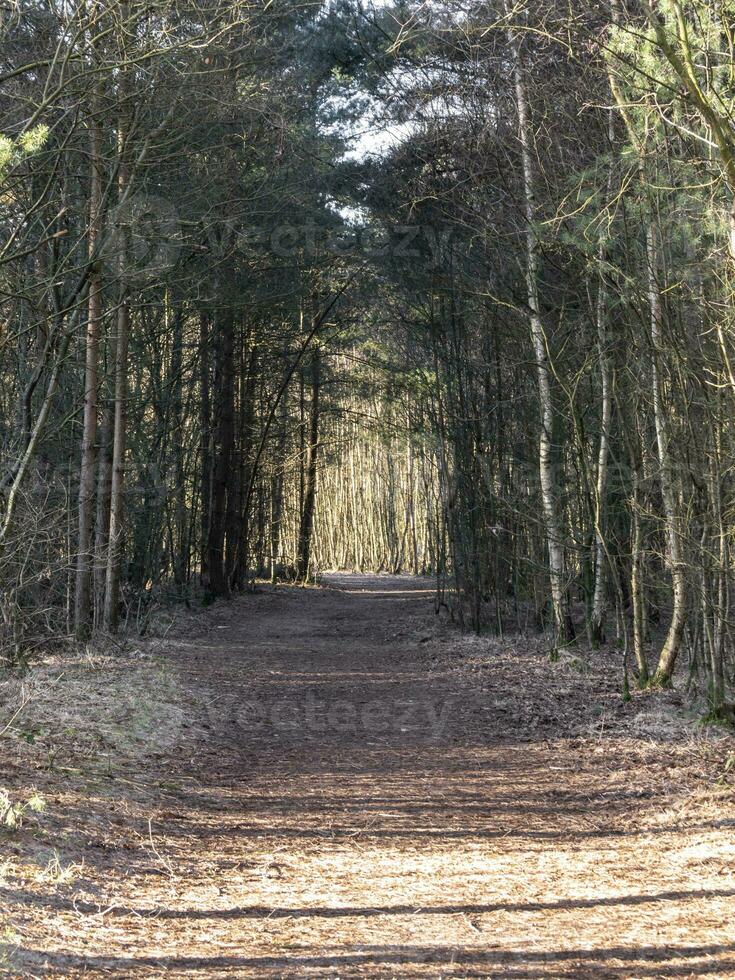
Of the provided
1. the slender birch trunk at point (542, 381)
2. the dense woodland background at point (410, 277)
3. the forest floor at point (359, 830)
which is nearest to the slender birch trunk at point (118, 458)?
the dense woodland background at point (410, 277)

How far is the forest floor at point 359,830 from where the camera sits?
12.3 ft

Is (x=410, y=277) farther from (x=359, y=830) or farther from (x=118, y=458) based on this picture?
(x=359, y=830)

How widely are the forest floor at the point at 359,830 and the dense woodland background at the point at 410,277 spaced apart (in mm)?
1138

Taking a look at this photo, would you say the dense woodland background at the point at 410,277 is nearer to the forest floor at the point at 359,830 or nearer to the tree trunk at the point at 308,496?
the forest floor at the point at 359,830

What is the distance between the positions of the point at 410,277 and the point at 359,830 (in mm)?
11231

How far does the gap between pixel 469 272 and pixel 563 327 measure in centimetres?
250

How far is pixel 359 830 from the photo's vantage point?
5508 mm

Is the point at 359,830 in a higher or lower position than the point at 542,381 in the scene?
lower

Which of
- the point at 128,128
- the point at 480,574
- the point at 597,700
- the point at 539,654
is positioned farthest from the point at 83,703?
the point at 480,574

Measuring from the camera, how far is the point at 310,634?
15992 millimetres

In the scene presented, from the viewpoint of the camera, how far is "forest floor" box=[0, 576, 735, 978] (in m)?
3.76

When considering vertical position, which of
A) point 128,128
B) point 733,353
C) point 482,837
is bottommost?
point 482,837

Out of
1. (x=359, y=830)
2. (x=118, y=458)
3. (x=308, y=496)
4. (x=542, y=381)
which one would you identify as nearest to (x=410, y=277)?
(x=542, y=381)

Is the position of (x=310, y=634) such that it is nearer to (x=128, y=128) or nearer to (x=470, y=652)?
(x=470, y=652)
